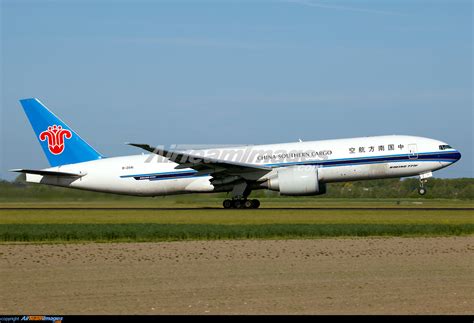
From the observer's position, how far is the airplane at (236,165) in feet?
127

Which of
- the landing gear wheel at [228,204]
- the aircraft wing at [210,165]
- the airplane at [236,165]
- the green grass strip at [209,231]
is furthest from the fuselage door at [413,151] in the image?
the green grass strip at [209,231]

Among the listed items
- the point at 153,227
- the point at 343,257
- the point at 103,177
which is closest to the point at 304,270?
the point at 343,257

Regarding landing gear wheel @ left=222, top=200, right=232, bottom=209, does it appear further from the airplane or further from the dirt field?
the dirt field

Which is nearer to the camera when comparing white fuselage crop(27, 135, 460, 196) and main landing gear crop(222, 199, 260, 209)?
white fuselage crop(27, 135, 460, 196)

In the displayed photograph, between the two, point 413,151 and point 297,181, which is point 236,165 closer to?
point 297,181

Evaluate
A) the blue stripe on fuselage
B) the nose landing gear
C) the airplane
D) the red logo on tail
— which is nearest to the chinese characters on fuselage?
the airplane

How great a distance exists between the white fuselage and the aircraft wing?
17.2 inches

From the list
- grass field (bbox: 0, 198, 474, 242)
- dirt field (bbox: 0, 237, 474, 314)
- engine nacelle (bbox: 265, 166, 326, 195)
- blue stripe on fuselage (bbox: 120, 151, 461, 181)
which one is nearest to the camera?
dirt field (bbox: 0, 237, 474, 314)

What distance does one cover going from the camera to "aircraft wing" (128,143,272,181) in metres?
38.3

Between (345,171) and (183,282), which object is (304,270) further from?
(345,171)

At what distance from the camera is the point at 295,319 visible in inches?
417

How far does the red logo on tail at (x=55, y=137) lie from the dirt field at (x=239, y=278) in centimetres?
2245

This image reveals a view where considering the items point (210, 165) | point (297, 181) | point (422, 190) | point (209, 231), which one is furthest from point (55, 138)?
point (209, 231)

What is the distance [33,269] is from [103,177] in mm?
26710
